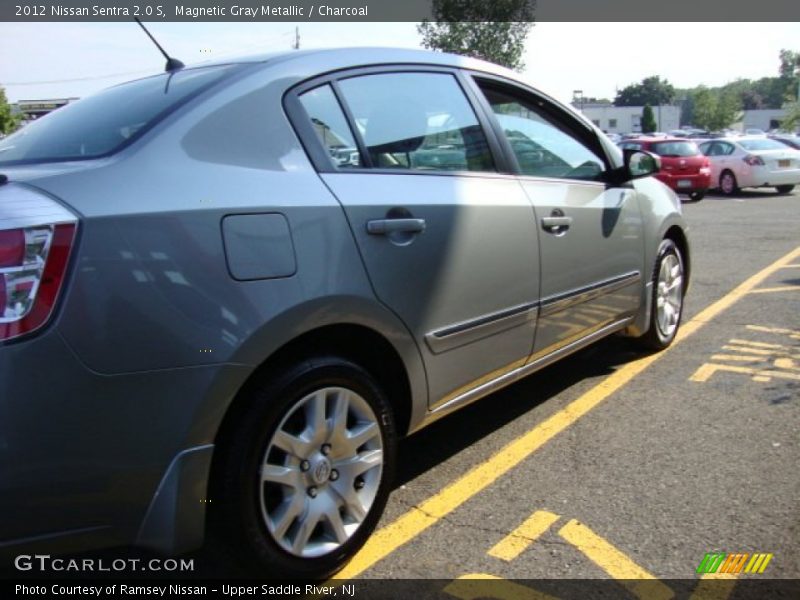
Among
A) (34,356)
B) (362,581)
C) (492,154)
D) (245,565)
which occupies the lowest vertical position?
(362,581)

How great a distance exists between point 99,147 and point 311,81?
2.43 feet

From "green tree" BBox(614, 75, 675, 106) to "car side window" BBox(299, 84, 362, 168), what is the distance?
12564 cm

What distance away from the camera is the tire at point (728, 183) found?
56.8 feet

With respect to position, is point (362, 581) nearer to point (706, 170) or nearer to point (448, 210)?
point (448, 210)

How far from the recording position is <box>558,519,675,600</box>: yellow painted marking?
2.30 meters

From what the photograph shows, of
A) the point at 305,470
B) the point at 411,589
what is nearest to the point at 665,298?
the point at 411,589

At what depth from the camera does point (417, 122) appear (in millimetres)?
2924

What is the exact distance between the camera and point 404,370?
2.63 metres

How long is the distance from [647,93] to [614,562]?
132 metres

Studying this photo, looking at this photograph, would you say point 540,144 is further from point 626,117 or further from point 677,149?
point 626,117

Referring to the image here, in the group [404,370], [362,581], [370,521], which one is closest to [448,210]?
[404,370]

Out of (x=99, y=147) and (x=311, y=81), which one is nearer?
(x=99, y=147)

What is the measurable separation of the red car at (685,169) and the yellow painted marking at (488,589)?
15071 mm

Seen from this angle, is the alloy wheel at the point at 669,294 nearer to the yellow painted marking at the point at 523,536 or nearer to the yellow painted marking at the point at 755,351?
the yellow painted marking at the point at 755,351
